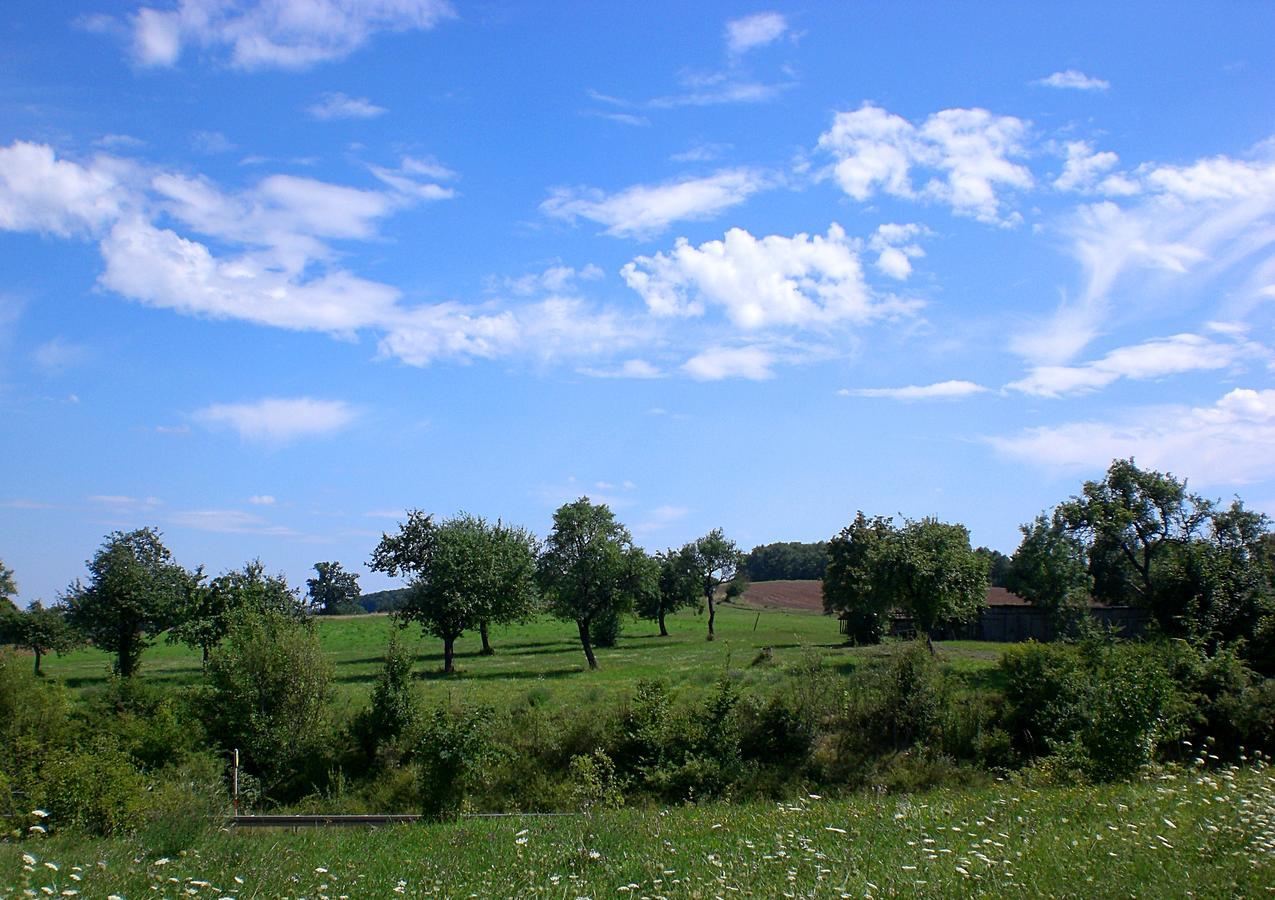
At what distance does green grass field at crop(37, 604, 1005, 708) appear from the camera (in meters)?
34.2

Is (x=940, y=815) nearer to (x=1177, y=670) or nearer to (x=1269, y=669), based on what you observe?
(x=1177, y=670)

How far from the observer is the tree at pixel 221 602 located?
4525 centimetres

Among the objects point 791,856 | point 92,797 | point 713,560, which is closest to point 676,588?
point 713,560

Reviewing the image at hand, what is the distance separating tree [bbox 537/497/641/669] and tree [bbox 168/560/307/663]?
13.7 m

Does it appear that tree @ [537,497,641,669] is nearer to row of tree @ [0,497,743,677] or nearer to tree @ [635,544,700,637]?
row of tree @ [0,497,743,677]

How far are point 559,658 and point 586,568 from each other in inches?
323

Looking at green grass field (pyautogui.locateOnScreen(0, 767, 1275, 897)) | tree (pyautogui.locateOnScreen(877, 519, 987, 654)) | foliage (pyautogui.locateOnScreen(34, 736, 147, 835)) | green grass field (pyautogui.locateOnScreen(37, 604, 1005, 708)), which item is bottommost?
green grass field (pyautogui.locateOnScreen(37, 604, 1005, 708))

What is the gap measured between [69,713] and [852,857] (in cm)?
2727

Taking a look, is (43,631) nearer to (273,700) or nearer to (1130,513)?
(273,700)

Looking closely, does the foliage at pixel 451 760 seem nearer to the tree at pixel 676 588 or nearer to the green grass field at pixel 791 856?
the green grass field at pixel 791 856

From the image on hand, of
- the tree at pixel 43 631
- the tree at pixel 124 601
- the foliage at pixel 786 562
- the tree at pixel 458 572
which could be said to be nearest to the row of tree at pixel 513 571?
the tree at pixel 458 572

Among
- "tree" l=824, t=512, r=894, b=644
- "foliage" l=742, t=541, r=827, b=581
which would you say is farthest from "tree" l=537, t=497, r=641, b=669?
"foliage" l=742, t=541, r=827, b=581

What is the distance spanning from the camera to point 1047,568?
207 feet

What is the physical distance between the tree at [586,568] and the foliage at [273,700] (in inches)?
802
